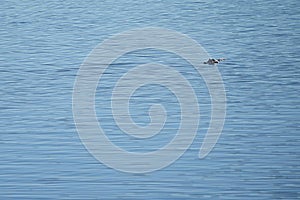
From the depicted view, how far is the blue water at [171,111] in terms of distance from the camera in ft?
40.4

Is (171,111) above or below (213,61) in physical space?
below

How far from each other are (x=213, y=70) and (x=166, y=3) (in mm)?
15824

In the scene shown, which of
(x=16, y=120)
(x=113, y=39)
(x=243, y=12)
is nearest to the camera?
(x=16, y=120)

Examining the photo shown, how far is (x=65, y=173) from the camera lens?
1280cm

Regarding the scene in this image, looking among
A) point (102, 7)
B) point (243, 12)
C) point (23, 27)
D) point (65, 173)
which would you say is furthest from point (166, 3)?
point (65, 173)

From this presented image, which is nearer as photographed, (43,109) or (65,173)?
(65,173)

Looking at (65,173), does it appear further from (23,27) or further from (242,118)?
(23,27)

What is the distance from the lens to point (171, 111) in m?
16.3

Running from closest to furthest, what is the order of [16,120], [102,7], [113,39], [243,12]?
[16,120] → [113,39] → [243,12] → [102,7]

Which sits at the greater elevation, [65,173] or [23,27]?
[23,27]

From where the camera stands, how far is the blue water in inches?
485

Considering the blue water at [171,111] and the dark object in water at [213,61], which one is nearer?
the blue water at [171,111]

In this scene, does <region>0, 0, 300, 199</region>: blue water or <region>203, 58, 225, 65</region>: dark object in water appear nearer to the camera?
<region>0, 0, 300, 199</region>: blue water

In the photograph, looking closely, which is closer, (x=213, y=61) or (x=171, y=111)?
(x=171, y=111)
